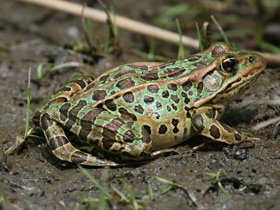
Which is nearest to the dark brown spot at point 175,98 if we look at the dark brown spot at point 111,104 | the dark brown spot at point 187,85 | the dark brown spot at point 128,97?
the dark brown spot at point 187,85

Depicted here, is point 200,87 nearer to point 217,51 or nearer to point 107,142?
point 217,51

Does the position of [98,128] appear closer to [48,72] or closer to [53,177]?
[53,177]

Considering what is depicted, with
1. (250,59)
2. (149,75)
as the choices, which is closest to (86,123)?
(149,75)

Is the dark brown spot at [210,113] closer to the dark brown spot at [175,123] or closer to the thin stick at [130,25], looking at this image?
the dark brown spot at [175,123]

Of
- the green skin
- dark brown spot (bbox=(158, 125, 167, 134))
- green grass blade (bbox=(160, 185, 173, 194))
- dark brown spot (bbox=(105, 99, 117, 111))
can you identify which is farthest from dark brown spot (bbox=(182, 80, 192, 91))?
green grass blade (bbox=(160, 185, 173, 194))

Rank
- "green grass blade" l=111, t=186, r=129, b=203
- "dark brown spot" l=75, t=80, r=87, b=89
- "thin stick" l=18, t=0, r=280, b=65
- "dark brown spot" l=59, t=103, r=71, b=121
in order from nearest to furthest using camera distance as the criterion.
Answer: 1. "green grass blade" l=111, t=186, r=129, b=203
2. "dark brown spot" l=59, t=103, r=71, b=121
3. "dark brown spot" l=75, t=80, r=87, b=89
4. "thin stick" l=18, t=0, r=280, b=65

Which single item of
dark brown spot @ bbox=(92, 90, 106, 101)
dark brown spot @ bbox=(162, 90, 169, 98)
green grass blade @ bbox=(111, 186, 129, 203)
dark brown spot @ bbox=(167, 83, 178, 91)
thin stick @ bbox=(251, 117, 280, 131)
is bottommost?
green grass blade @ bbox=(111, 186, 129, 203)

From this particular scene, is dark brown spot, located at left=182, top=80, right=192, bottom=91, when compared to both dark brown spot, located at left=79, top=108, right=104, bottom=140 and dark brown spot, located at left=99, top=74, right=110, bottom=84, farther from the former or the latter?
dark brown spot, located at left=79, top=108, right=104, bottom=140

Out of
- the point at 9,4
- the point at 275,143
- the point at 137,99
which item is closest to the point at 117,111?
the point at 137,99
